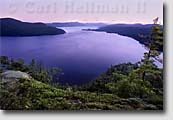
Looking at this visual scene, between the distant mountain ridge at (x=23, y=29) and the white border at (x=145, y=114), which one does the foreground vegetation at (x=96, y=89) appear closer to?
the white border at (x=145, y=114)

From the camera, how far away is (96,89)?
2.39 m

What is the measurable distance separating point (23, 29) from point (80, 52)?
308 millimetres

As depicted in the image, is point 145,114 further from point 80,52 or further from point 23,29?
point 23,29

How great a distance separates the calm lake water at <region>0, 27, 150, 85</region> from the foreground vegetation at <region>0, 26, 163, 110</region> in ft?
0.10

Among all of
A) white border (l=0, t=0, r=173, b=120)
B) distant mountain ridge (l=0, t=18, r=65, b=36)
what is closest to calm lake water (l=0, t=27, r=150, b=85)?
distant mountain ridge (l=0, t=18, r=65, b=36)

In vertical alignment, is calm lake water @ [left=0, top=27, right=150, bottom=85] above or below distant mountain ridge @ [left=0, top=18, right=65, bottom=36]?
below

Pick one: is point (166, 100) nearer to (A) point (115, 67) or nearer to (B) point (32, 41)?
(A) point (115, 67)

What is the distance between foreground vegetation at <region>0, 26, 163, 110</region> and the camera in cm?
237

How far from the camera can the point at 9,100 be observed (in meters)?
2.38

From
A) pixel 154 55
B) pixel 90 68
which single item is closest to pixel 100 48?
pixel 90 68

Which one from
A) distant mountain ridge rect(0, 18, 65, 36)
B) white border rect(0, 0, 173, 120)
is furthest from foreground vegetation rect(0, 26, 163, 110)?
distant mountain ridge rect(0, 18, 65, 36)

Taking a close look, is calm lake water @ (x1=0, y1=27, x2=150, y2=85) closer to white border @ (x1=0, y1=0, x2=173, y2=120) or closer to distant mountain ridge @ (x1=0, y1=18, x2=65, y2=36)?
distant mountain ridge @ (x1=0, y1=18, x2=65, y2=36)

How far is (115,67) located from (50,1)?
46 cm

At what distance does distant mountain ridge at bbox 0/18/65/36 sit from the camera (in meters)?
2.39
